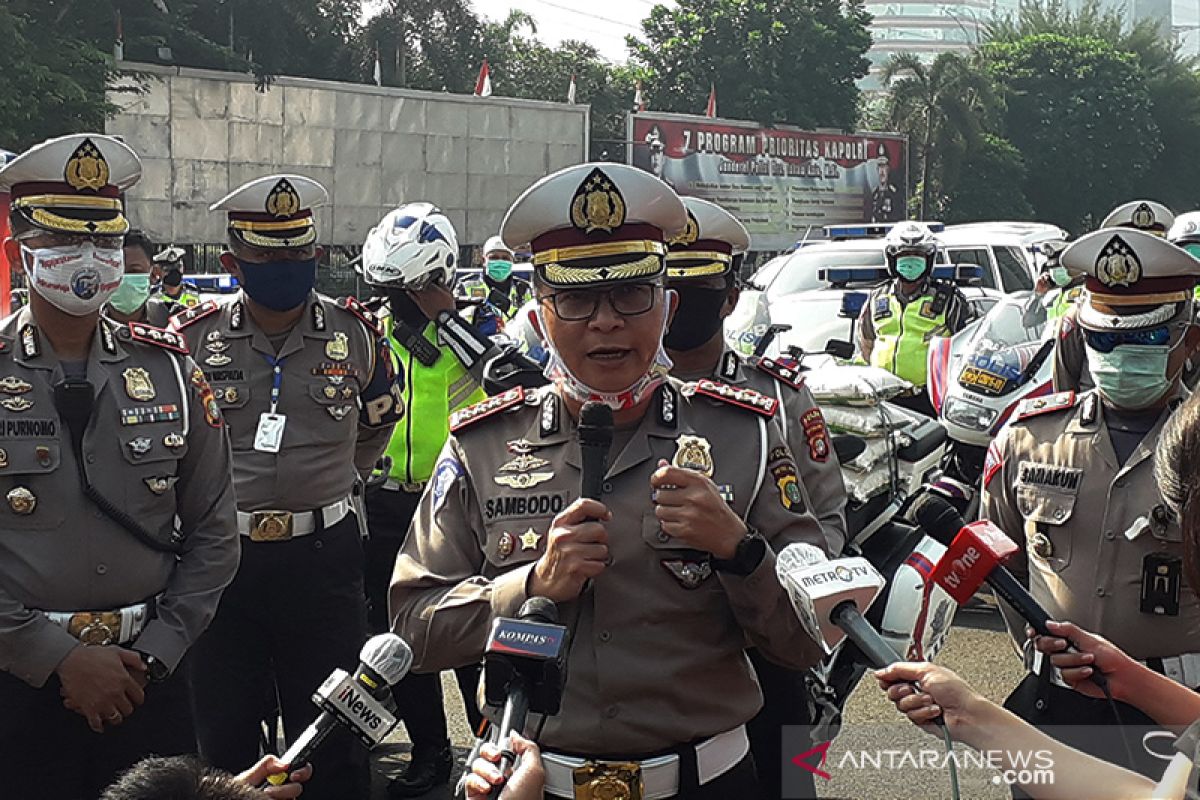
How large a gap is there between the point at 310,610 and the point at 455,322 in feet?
5.33

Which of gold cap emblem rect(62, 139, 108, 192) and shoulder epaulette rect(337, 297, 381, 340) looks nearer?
gold cap emblem rect(62, 139, 108, 192)

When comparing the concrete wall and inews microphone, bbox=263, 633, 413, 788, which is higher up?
the concrete wall

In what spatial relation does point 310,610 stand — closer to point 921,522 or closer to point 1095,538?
point 1095,538

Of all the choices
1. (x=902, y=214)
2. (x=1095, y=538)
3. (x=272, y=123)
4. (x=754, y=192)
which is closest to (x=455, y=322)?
(x=1095, y=538)

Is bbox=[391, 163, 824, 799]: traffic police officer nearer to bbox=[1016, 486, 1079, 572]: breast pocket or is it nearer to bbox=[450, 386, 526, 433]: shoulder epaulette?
bbox=[450, 386, 526, 433]: shoulder epaulette

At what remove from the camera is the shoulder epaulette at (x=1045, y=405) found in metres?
4.32

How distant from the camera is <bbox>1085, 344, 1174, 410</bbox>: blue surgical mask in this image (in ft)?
13.7

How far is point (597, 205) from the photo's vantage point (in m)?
3.01

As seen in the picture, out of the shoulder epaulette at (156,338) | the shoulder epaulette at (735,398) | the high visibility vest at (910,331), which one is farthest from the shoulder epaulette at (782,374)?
the high visibility vest at (910,331)

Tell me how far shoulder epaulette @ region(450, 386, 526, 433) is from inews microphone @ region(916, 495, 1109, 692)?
925mm

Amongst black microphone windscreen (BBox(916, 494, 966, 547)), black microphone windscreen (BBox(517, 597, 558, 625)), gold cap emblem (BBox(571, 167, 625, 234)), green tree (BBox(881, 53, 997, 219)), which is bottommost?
black microphone windscreen (BBox(517, 597, 558, 625))

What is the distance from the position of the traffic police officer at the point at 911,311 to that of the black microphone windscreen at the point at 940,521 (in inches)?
297

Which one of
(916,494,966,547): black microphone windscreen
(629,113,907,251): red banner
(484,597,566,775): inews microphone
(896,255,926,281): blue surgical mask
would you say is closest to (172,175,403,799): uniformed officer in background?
(484,597,566,775): inews microphone

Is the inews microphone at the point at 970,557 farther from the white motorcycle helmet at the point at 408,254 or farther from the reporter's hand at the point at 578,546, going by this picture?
the white motorcycle helmet at the point at 408,254
